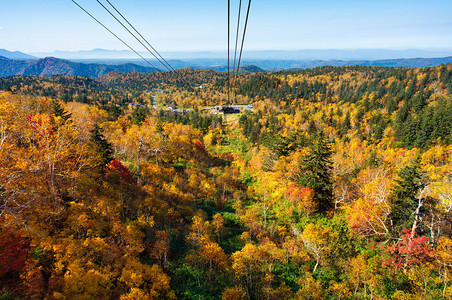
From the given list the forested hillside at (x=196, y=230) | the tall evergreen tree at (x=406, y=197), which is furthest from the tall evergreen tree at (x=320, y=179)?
the tall evergreen tree at (x=406, y=197)

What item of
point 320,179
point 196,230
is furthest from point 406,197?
point 196,230

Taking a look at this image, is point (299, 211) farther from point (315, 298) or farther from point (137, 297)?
point (137, 297)

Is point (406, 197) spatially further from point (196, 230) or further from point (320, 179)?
Answer: point (196, 230)

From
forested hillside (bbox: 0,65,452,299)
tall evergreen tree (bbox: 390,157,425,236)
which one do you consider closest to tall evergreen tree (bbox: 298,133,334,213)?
forested hillside (bbox: 0,65,452,299)

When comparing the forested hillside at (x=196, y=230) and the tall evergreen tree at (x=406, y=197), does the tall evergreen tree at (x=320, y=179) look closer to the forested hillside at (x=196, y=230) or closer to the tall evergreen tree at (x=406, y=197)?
the forested hillside at (x=196, y=230)

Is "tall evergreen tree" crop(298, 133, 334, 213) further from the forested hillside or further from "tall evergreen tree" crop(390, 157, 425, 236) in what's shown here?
"tall evergreen tree" crop(390, 157, 425, 236)

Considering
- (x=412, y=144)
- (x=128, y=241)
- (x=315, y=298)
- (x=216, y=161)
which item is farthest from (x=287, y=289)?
(x=412, y=144)

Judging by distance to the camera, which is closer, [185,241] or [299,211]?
[185,241]

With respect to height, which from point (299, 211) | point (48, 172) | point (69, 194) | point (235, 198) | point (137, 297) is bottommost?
point (235, 198)
